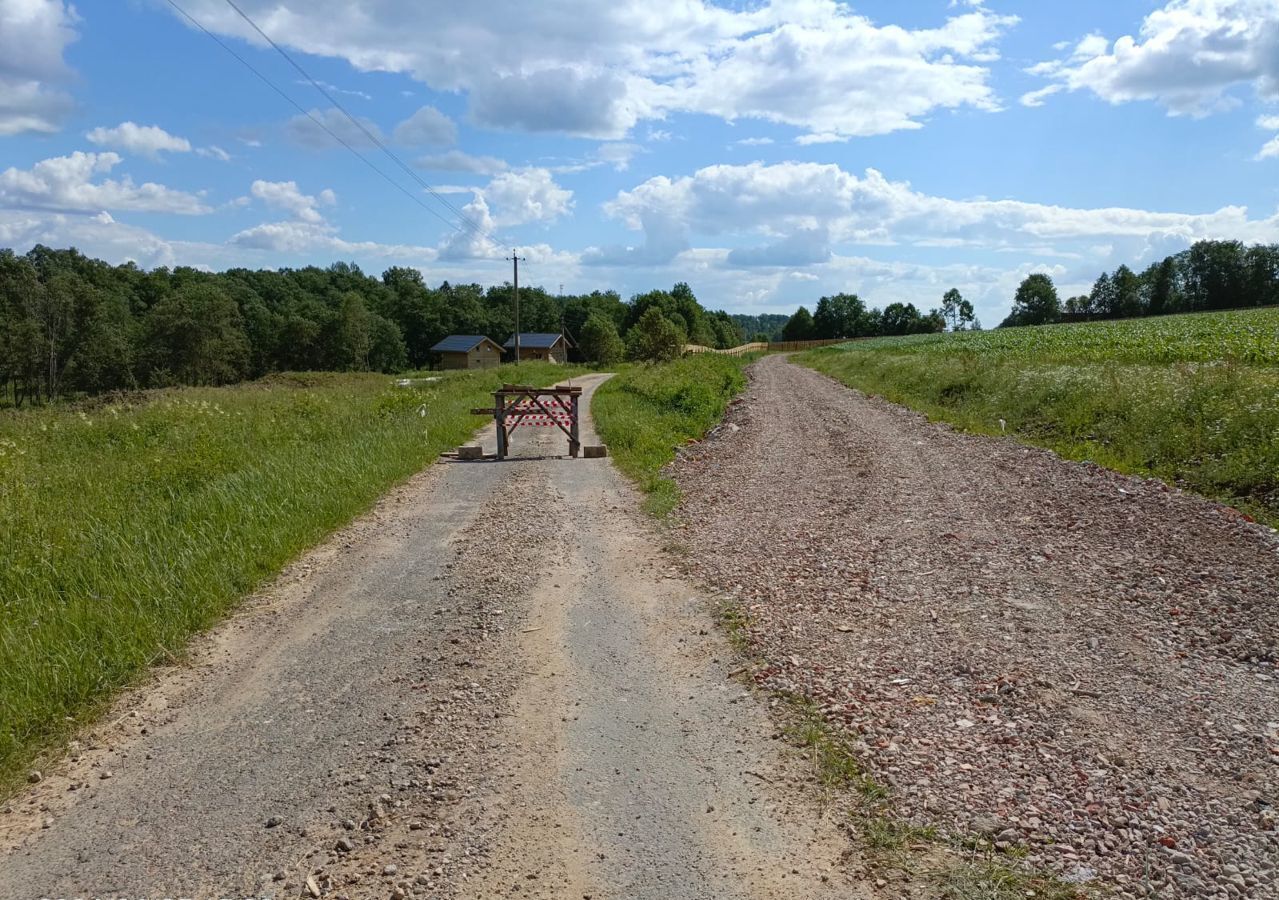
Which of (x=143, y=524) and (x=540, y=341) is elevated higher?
(x=540, y=341)

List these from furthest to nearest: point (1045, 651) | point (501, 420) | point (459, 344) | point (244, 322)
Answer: point (459, 344) → point (244, 322) → point (501, 420) → point (1045, 651)

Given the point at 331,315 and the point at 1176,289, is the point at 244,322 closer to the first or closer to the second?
the point at 331,315

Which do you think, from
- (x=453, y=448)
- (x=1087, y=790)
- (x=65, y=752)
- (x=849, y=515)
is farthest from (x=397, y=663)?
(x=453, y=448)

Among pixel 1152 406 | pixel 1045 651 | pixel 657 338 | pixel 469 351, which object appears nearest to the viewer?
pixel 1045 651

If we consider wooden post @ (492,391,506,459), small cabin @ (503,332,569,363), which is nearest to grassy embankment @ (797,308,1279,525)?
wooden post @ (492,391,506,459)

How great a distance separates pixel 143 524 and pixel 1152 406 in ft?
51.1

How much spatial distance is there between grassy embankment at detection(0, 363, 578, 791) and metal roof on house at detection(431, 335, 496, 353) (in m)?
80.0

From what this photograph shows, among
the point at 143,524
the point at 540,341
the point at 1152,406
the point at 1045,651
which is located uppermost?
the point at 540,341

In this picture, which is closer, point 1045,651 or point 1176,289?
point 1045,651

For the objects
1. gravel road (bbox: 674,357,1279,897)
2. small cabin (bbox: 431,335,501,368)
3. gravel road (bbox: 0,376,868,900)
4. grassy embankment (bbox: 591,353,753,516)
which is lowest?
gravel road (bbox: 0,376,868,900)

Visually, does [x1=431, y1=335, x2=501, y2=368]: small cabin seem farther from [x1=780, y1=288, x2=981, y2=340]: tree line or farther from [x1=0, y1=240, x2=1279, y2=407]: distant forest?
[x1=780, y1=288, x2=981, y2=340]: tree line

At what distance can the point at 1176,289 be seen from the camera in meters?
100

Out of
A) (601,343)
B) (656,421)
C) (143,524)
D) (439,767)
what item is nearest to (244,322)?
(601,343)

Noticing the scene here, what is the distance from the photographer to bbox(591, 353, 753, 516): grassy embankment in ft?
43.1
